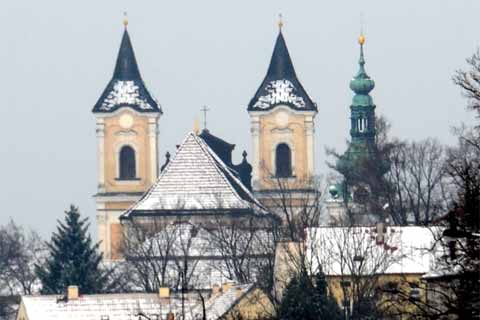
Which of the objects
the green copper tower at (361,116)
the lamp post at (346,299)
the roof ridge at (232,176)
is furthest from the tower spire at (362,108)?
the lamp post at (346,299)

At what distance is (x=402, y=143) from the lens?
106 m

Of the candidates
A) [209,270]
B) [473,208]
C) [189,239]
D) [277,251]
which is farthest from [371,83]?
[473,208]

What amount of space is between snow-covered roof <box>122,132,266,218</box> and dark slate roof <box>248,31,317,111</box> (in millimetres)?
4813

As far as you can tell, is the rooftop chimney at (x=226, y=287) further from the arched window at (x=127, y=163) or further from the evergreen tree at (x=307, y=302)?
the arched window at (x=127, y=163)

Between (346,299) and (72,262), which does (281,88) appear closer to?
(72,262)

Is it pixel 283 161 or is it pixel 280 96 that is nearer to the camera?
pixel 280 96

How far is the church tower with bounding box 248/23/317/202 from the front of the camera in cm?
13588

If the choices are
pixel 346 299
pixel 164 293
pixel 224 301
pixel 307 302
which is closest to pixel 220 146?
pixel 164 293

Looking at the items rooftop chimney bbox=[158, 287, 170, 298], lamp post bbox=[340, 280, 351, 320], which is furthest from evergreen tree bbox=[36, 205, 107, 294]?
lamp post bbox=[340, 280, 351, 320]

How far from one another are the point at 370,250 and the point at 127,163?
199 ft

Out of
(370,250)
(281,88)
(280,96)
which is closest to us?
(370,250)

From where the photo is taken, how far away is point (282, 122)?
137125 millimetres

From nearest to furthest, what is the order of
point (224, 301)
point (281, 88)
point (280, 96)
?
point (224, 301), point (281, 88), point (280, 96)

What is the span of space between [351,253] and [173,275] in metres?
24.4
